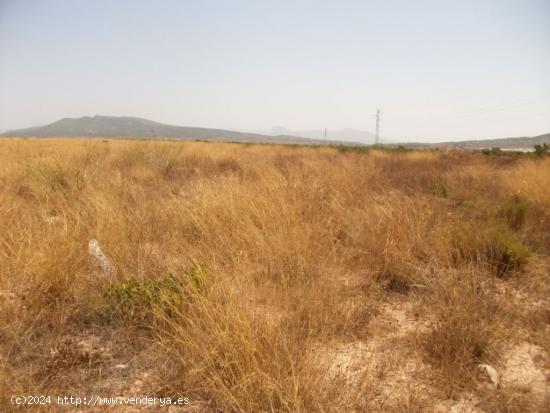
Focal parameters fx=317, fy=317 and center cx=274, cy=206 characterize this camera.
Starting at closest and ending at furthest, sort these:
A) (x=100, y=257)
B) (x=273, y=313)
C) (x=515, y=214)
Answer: (x=273, y=313) → (x=100, y=257) → (x=515, y=214)

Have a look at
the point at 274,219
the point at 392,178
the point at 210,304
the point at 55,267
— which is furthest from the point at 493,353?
the point at 392,178

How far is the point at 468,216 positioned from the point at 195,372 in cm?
463

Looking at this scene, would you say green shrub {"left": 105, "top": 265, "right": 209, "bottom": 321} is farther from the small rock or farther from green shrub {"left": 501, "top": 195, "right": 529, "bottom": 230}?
green shrub {"left": 501, "top": 195, "right": 529, "bottom": 230}

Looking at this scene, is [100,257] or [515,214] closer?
[100,257]

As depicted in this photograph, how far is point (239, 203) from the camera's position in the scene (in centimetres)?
355

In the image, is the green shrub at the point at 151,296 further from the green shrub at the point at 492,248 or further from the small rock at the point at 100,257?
the green shrub at the point at 492,248

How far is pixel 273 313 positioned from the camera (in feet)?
6.49

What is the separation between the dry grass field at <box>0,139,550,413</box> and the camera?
1.53m

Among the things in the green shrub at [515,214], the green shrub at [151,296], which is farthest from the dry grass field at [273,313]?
the green shrub at [515,214]

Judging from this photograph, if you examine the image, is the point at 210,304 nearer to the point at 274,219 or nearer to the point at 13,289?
the point at 13,289

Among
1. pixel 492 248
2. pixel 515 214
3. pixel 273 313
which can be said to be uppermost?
pixel 515 214

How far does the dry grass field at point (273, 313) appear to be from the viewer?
5.02 feet

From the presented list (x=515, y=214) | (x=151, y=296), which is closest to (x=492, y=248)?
(x=515, y=214)

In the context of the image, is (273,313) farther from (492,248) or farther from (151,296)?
(492,248)
